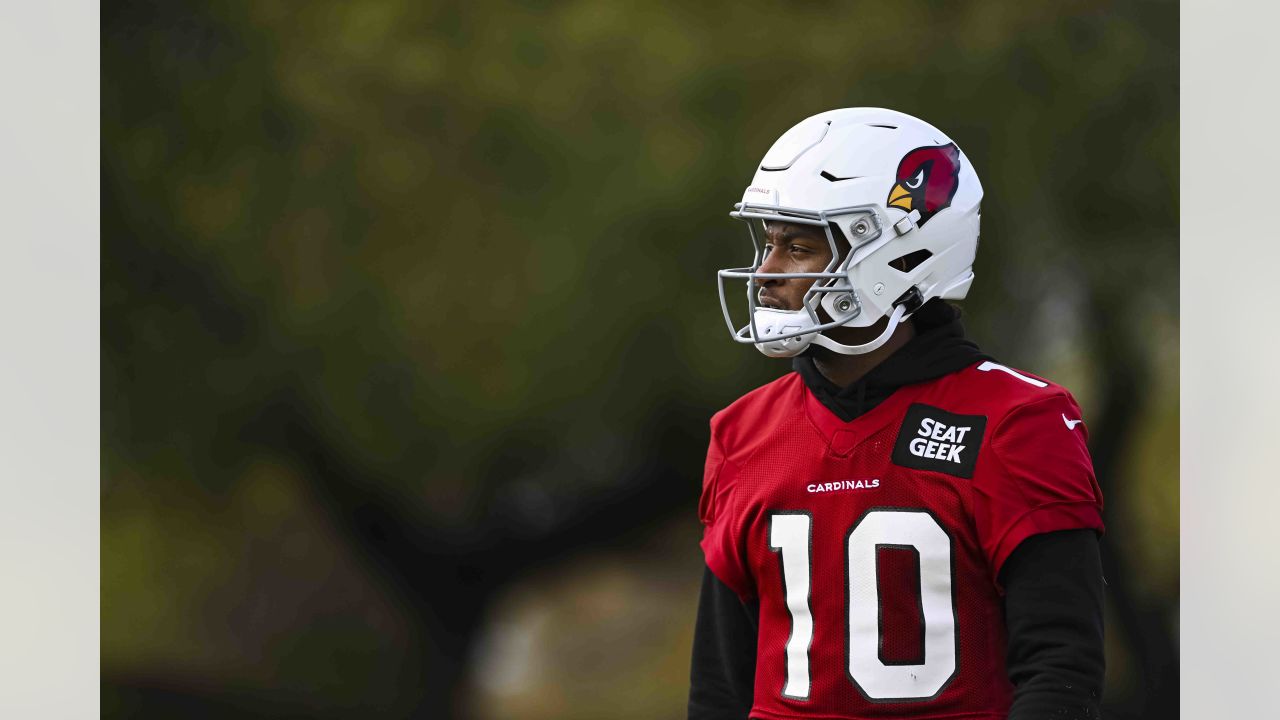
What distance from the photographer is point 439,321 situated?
3504mm

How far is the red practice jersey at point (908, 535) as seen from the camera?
1.64 metres

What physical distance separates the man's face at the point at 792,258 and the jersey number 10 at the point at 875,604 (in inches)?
10.9

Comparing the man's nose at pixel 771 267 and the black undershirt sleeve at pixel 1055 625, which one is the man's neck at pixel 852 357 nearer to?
the man's nose at pixel 771 267

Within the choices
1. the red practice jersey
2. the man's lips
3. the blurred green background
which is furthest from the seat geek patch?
the blurred green background

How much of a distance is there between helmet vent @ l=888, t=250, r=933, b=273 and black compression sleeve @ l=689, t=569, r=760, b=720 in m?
0.46

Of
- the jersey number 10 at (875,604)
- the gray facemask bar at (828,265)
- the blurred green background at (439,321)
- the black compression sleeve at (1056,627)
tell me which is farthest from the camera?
the blurred green background at (439,321)

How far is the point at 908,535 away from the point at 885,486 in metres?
0.07

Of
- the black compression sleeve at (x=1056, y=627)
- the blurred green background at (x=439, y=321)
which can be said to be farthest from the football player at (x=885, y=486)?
the blurred green background at (x=439, y=321)

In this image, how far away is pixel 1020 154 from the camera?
3.32m

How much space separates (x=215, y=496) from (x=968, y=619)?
7.73ft

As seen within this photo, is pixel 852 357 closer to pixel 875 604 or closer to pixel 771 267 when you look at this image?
pixel 771 267

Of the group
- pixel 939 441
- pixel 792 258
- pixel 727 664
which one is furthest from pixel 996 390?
pixel 727 664

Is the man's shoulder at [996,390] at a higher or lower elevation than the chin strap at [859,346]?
lower

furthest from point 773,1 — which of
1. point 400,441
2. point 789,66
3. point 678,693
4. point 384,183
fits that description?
Result: point 678,693
